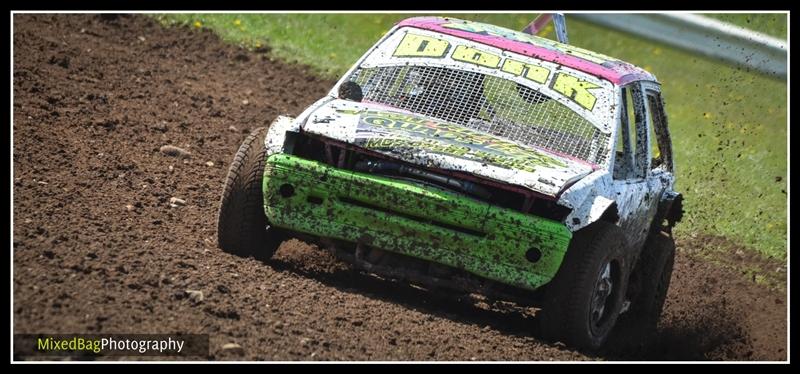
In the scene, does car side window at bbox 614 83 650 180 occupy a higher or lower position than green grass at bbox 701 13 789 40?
lower

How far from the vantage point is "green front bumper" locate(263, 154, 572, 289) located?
688cm

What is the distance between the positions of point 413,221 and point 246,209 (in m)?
1.00

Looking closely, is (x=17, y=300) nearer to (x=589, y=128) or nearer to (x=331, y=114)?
(x=331, y=114)

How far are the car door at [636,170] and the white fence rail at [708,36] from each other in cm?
732

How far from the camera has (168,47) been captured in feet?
47.1

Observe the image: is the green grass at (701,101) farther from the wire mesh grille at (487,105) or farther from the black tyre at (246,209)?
the black tyre at (246,209)

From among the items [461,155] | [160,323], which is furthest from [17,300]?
[461,155]

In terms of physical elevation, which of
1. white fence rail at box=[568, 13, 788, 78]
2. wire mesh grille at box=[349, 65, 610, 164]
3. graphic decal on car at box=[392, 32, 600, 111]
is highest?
white fence rail at box=[568, 13, 788, 78]

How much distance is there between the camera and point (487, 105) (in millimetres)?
8023

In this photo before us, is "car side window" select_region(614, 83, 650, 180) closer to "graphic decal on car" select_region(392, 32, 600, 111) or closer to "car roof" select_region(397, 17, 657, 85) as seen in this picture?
"car roof" select_region(397, 17, 657, 85)

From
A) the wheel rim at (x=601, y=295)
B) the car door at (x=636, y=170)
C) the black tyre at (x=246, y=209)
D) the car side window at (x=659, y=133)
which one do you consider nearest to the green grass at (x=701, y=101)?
the car side window at (x=659, y=133)

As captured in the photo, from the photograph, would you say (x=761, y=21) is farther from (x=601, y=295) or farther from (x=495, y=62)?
(x=601, y=295)

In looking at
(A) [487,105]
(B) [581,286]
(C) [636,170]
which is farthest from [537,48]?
(B) [581,286]

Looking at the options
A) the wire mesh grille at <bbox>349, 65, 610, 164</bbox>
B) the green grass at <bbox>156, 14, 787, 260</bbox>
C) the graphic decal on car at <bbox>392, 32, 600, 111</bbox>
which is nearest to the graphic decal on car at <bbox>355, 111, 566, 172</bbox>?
the wire mesh grille at <bbox>349, 65, 610, 164</bbox>
